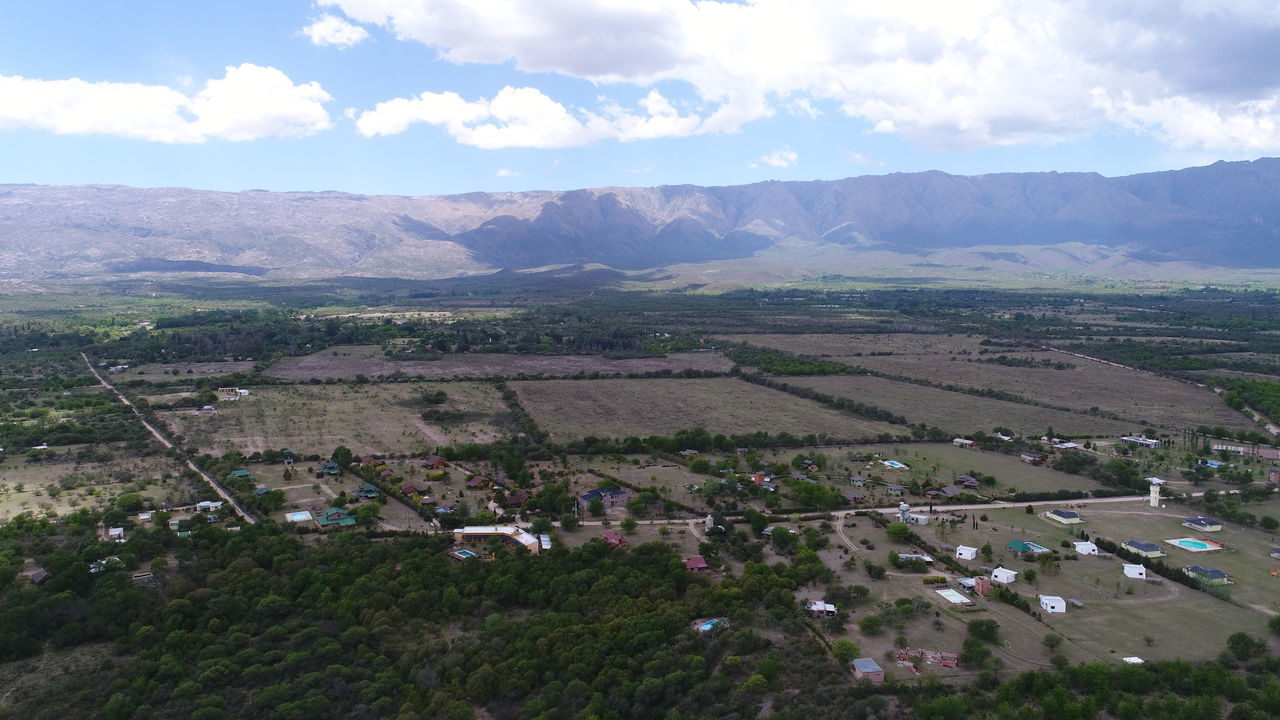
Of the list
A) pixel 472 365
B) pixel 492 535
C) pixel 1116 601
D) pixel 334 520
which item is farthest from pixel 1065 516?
pixel 472 365

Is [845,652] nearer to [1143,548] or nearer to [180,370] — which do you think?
[1143,548]

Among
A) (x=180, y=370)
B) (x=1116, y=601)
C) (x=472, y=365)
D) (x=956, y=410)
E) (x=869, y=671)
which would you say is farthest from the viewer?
(x=472, y=365)

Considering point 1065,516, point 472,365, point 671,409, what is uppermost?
point 1065,516

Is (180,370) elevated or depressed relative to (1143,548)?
depressed

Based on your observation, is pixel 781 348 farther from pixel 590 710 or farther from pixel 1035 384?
pixel 590 710

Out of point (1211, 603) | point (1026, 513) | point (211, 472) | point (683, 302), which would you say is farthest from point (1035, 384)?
point (683, 302)
